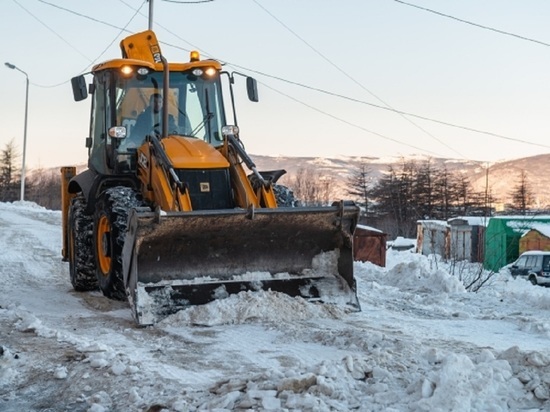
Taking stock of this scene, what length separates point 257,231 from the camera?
6.95m

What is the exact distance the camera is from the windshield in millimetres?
8406

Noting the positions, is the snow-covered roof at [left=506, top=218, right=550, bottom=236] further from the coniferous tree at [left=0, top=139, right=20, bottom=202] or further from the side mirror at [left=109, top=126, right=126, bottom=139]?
the coniferous tree at [left=0, top=139, right=20, bottom=202]

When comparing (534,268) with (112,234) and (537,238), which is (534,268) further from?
(112,234)

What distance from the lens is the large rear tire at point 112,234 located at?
7.31 meters

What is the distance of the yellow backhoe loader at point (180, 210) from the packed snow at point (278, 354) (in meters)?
0.29

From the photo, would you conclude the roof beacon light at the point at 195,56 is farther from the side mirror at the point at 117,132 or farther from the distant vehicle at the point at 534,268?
the distant vehicle at the point at 534,268

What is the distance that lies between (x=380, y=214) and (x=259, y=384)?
218ft

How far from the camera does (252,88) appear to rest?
8.65 meters

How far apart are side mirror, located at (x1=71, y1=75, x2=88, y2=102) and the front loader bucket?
243 centimetres

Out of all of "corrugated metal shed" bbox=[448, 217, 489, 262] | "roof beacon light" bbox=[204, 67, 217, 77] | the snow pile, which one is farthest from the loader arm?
"corrugated metal shed" bbox=[448, 217, 489, 262]

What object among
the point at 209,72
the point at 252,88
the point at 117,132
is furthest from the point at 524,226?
the point at 117,132

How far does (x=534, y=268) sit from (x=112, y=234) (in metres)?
19.1

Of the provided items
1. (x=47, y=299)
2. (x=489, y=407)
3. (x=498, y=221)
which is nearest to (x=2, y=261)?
(x=47, y=299)

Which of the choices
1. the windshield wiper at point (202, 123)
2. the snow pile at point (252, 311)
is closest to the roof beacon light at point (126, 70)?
the windshield wiper at point (202, 123)
